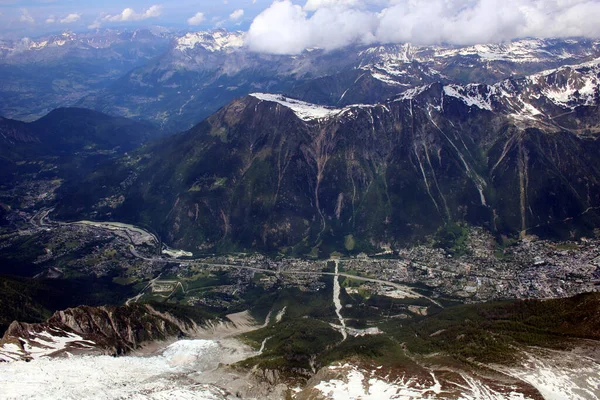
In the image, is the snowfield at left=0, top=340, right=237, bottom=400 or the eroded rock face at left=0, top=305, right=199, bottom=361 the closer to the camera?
the snowfield at left=0, top=340, right=237, bottom=400

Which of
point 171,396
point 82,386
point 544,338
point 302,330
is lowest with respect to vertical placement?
point 302,330

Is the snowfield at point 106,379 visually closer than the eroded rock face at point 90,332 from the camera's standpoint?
Yes

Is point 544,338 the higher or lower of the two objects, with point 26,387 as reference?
lower

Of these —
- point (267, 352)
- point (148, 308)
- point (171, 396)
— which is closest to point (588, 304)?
point (267, 352)

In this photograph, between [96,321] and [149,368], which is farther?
[96,321]

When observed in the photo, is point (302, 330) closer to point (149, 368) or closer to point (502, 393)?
point (149, 368)

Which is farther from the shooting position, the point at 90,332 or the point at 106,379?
the point at 90,332

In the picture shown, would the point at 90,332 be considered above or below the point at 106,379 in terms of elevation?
below

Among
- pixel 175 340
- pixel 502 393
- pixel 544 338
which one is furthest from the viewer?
pixel 175 340
